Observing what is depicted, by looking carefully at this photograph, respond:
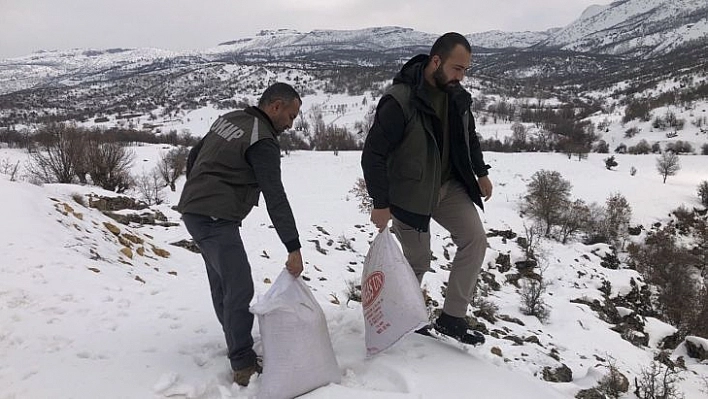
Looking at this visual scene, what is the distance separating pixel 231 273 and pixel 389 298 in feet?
3.26

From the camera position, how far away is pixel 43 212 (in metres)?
5.66

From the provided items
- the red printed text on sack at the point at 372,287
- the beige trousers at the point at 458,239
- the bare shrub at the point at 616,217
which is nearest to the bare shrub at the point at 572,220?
the bare shrub at the point at 616,217

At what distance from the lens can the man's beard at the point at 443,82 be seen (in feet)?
8.68

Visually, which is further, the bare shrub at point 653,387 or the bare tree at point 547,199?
the bare tree at point 547,199

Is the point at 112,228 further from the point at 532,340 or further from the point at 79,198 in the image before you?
the point at 532,340

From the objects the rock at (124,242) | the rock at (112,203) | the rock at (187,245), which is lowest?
the rock at (187,245)

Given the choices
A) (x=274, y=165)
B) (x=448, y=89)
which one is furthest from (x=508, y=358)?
(x=274, y=165)

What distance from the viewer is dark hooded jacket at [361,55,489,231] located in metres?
2.62

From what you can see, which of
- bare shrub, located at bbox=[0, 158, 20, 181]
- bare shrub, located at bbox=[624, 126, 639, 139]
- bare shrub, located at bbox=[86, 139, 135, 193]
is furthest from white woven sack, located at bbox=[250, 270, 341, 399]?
bare shrub, located at bbox=[624, 126, 639, 139]

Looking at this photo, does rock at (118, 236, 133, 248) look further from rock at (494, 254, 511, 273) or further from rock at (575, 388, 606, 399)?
rock at (494, 254, 511, 273)

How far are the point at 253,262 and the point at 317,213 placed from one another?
15295mm

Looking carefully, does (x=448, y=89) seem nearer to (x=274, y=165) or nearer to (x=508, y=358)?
(x=274, y=165)

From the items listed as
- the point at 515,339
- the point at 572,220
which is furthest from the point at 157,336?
the point at 572,220

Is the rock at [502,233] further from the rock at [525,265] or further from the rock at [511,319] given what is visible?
the rock at [511,319]
